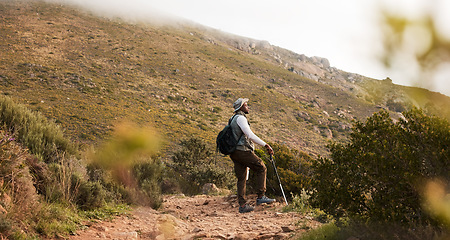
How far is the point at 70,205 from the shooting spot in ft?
15.7

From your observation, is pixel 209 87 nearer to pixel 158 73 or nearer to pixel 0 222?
pixel 158 73

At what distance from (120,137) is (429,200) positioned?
95.0 inches

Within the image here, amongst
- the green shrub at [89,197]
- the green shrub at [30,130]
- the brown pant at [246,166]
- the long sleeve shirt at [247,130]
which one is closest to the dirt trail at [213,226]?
the green shrub at [89,197]

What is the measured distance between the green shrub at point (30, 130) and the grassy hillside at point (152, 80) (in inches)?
700

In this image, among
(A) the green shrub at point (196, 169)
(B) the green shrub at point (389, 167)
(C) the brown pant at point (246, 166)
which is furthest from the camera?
(A) the green shrub at point (196, 169)

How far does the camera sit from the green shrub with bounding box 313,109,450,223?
8.57ft

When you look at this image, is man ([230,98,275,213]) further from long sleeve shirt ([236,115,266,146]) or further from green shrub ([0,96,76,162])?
green shrub ([0,96,76,162])

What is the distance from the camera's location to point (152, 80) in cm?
4847

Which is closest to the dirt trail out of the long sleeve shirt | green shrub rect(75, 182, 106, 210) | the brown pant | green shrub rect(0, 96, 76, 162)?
green shrub rect(75, 182, 106, 210)

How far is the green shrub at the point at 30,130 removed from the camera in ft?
18.9

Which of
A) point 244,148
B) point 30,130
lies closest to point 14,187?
point 30,130

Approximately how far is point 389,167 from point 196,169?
47.2 ft

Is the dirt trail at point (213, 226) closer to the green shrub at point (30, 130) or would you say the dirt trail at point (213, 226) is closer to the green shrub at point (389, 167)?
the green shrub at point (389, 167)

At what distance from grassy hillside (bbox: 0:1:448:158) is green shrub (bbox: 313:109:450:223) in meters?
22.7
